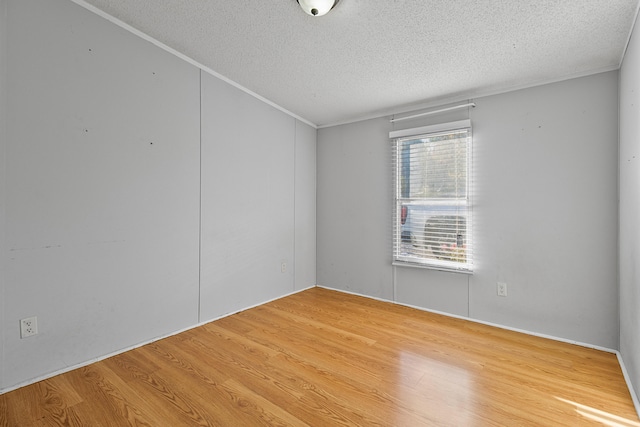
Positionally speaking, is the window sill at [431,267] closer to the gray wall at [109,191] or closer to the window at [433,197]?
the window at [433,197]

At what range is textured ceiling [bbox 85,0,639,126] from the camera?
1791 mm

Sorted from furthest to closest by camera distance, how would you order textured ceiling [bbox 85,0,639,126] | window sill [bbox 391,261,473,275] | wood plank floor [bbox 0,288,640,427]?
window sill [bbox 391,261,473,275]
textured ceiling [bbox 85,0,639,126]
wood plank floor [bbox 0,288,640,427]

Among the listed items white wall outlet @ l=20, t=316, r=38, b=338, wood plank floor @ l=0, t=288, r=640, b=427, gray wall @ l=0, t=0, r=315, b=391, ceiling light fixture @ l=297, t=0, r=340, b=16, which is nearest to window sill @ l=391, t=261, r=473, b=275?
wood plank floor @ l=0, t=288, r=640, b=427

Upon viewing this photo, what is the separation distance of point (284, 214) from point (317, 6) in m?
2.30

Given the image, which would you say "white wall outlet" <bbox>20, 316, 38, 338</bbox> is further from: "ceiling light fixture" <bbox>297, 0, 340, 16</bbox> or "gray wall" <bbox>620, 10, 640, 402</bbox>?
"gray wall" <bbox>620, 10, 640, 402</bbox>

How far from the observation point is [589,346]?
235 cm

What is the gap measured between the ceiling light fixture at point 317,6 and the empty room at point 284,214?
0.01 metres

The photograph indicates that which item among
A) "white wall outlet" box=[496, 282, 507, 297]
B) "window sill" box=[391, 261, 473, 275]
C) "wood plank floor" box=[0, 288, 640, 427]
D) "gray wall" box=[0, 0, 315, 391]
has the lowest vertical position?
"wood plank floor" box=[0, 288, 640, 427]

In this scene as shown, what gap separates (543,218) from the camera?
2.56 metres

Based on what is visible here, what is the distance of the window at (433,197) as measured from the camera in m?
2.95

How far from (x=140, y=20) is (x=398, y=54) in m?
1.90

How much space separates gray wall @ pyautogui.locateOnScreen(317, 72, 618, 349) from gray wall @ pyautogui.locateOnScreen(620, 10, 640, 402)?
188mm

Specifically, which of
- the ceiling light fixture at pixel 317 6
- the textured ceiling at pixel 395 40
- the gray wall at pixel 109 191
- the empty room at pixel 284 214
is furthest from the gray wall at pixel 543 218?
the gray wall at pixel 109 191

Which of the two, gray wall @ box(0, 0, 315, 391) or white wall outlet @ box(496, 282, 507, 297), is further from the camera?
white wall outlet @ box(496, 282, 507, 297)
